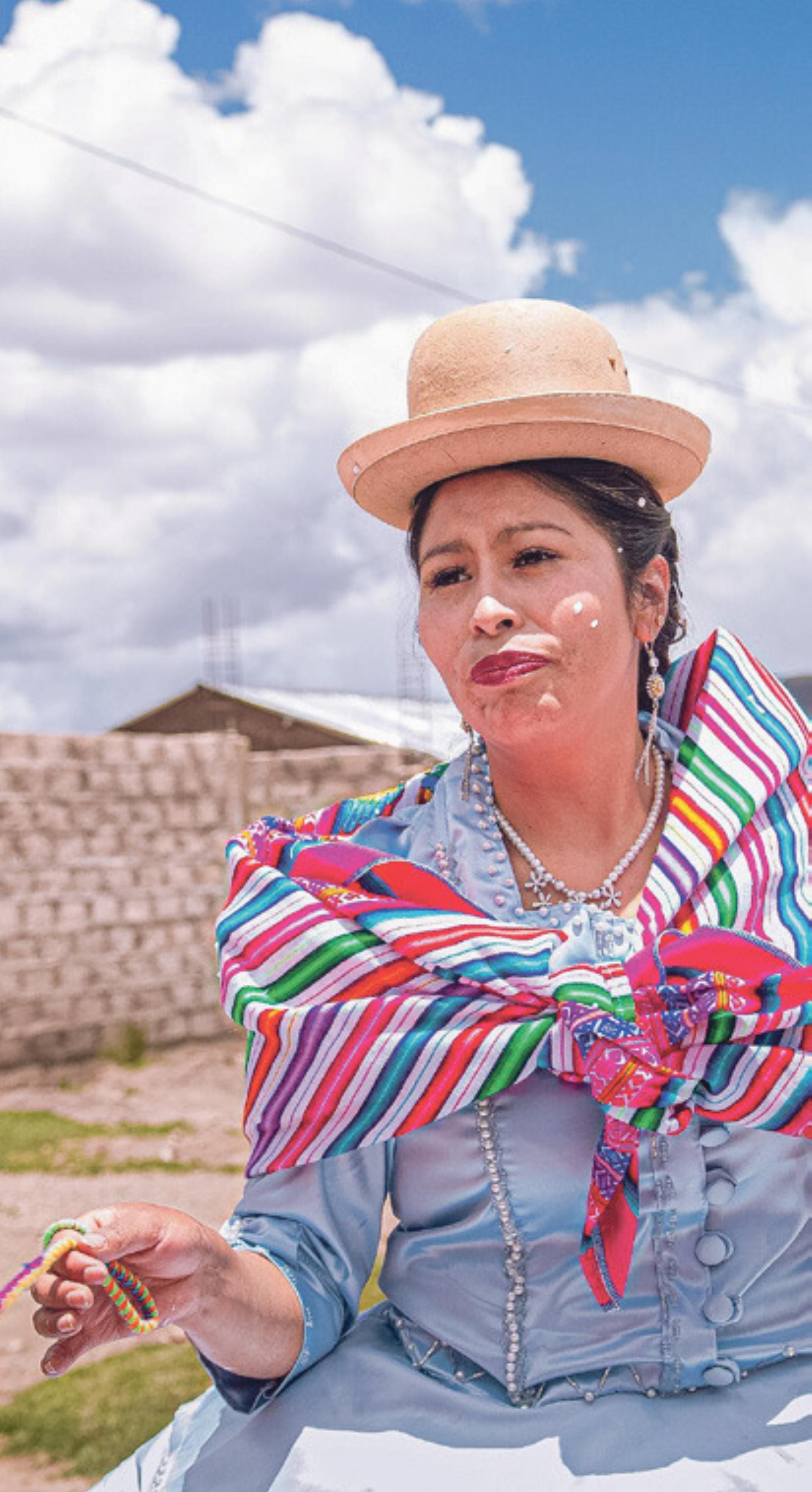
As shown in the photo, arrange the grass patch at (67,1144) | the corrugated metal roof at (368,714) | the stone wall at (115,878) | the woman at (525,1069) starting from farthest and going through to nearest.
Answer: the corrugated metal roof at (368,714) < the stone wall at (115,878) < the grass patch at (67,1144) < the woman at (525,1069)

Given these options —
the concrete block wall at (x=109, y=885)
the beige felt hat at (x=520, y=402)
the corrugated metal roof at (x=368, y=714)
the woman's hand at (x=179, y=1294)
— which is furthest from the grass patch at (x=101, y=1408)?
the corrugated metal roof at (x=368, y=714)

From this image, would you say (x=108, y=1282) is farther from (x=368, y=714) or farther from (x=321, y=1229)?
(x=368, y=714)

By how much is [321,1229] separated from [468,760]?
72 cm

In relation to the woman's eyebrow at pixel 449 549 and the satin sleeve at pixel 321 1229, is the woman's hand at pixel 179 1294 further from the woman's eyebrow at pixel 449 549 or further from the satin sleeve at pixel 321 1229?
the woman's eyebrow at pixel 449 549

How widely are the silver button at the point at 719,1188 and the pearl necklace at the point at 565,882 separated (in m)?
0.40

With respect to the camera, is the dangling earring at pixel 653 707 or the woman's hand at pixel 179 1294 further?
the dangling earring at pixel 653 707

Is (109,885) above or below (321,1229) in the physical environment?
above

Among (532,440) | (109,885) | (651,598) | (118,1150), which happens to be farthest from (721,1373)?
(109,885)

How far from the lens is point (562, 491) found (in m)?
1.99

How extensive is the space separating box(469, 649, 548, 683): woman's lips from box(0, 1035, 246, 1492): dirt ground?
9.73 feet

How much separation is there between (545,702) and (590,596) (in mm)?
162

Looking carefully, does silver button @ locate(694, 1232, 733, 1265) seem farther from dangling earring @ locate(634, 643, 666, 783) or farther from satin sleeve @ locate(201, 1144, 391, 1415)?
dangling earring @ locate(634, 643, 666, 783)

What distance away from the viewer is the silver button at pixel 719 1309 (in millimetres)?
1787

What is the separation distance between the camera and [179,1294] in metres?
1.71
